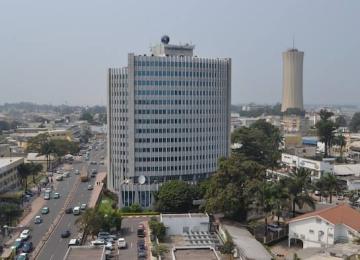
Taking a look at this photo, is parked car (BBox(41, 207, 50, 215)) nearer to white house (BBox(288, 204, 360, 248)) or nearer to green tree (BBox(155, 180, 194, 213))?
green tree (BBox(155, 180, 194, 213))

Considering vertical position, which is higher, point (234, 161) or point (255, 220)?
point (234, 161)

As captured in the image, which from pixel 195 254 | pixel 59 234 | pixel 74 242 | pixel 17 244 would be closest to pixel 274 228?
pixel 195 254

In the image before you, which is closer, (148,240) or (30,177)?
(148,240)

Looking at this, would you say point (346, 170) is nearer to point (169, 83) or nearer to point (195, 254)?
point (169, 83)

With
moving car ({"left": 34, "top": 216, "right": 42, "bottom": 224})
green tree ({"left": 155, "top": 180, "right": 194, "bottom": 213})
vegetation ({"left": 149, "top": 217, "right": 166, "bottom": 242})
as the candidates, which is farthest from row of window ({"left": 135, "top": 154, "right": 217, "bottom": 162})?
vegetation ({"left": 149, "top": 217, "right": 166, "bottom": 242})

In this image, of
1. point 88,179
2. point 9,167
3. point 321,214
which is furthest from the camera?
point 88,179

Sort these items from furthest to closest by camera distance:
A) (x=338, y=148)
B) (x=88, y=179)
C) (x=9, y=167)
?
(x=338, y=148), (x=88, y=179), (x=9, y=167)

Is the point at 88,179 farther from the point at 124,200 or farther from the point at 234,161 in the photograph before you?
the point at 234,161

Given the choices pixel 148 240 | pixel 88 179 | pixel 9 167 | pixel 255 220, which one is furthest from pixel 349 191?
pixel 9 167
